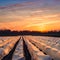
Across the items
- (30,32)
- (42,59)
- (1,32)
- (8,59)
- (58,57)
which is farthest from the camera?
(30,32)

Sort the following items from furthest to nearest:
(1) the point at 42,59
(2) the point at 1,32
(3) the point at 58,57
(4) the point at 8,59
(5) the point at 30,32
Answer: (5) the point at 30,32 → (2) the point at 1,32 → (4) the point at 8,59 → (3) the point at 58,57 → (1) the point at 42,59

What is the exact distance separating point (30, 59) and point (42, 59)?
1489 millimetres

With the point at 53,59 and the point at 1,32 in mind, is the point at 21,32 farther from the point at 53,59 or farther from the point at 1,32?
the point at 53,59

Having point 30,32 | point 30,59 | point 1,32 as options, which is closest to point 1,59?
point 30,59

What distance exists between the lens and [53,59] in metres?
12.0

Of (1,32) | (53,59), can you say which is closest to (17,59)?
(53,59)

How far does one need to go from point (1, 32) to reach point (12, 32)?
14003 mm

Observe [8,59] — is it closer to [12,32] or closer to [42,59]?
[42,59]

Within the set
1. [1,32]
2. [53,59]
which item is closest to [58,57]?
[53,59]

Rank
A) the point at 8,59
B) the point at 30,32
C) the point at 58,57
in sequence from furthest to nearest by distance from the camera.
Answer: the point at 30,32 → the point at 8,59 → the point at 58,57

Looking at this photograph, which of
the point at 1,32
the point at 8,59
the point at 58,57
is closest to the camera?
the point at 58,57

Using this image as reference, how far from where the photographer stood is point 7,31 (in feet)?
489

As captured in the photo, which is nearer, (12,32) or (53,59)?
(53,59)

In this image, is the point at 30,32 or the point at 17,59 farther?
the point at 30,32
